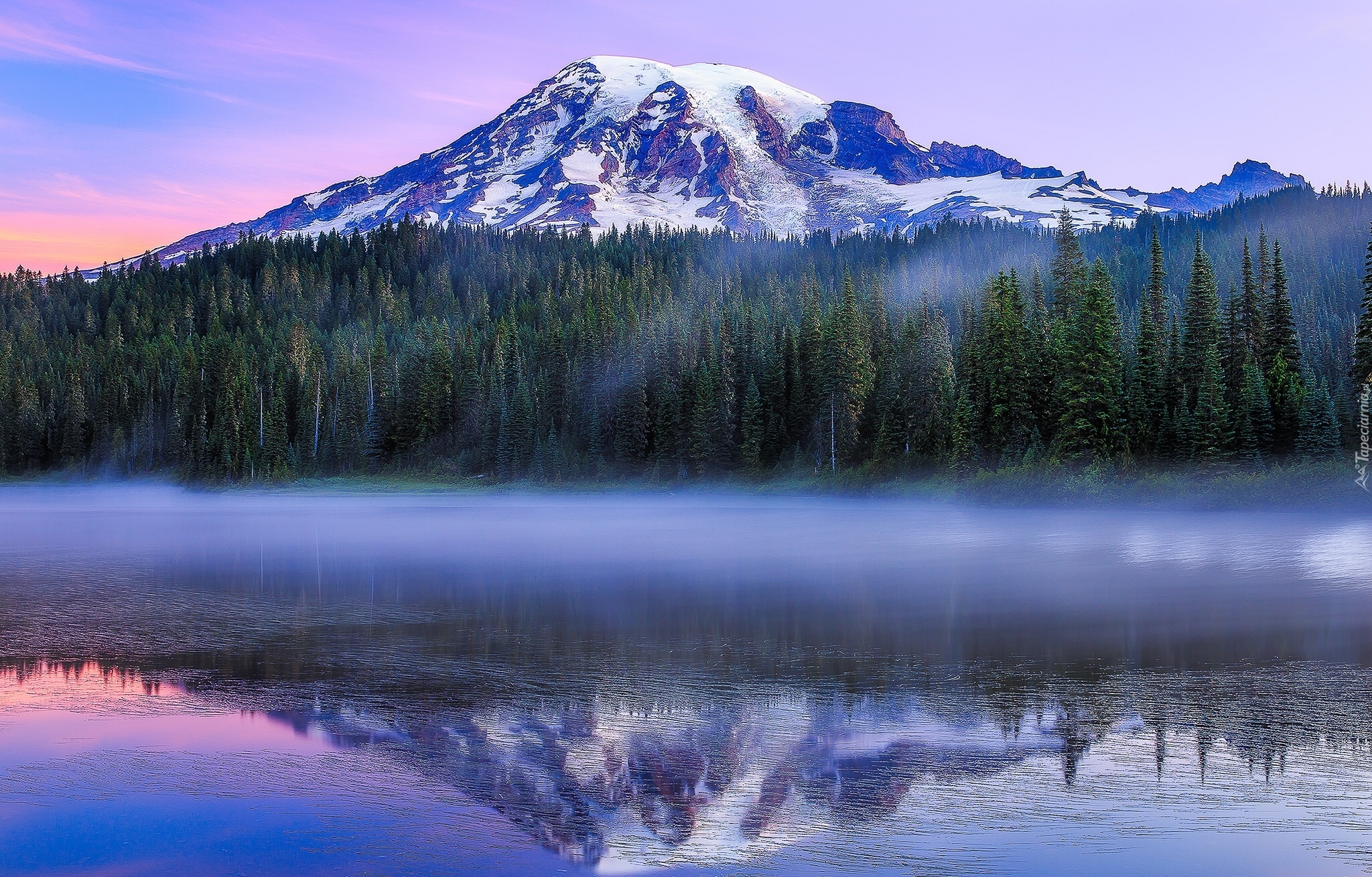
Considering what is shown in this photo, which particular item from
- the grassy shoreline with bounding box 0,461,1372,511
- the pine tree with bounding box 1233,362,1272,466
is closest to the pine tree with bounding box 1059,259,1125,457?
the grassy shoreline with bounding box 0,461,1372,511

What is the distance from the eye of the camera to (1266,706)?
13.6 m

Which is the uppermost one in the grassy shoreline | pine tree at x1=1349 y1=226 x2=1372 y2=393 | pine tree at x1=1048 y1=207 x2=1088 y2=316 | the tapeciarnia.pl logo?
pine tree at x1=1048 y1=207 x2=1088 y2=316

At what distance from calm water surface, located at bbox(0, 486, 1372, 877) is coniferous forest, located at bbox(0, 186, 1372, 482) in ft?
127

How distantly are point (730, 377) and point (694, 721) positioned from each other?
3377 inches

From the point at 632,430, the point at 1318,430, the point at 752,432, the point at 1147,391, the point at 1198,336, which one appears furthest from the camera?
the point at 632,430

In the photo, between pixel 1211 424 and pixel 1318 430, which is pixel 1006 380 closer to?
pixel 1211 424

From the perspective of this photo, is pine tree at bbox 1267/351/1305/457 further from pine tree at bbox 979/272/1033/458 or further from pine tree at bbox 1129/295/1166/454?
pine tree at bbox 979/272/1033/458

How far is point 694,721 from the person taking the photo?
13.3 meters

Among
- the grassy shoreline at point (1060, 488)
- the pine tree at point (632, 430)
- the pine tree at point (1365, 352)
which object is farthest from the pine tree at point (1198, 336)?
the pine tree at point (632, 430)

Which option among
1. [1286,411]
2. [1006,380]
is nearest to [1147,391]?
[1286,411]

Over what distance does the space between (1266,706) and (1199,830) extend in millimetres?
5415

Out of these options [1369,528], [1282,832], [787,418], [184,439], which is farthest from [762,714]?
[184,439]

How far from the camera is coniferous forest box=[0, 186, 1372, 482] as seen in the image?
220ft

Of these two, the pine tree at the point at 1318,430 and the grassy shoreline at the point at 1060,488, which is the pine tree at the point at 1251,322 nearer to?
the pine tree at the point at 1318,430
